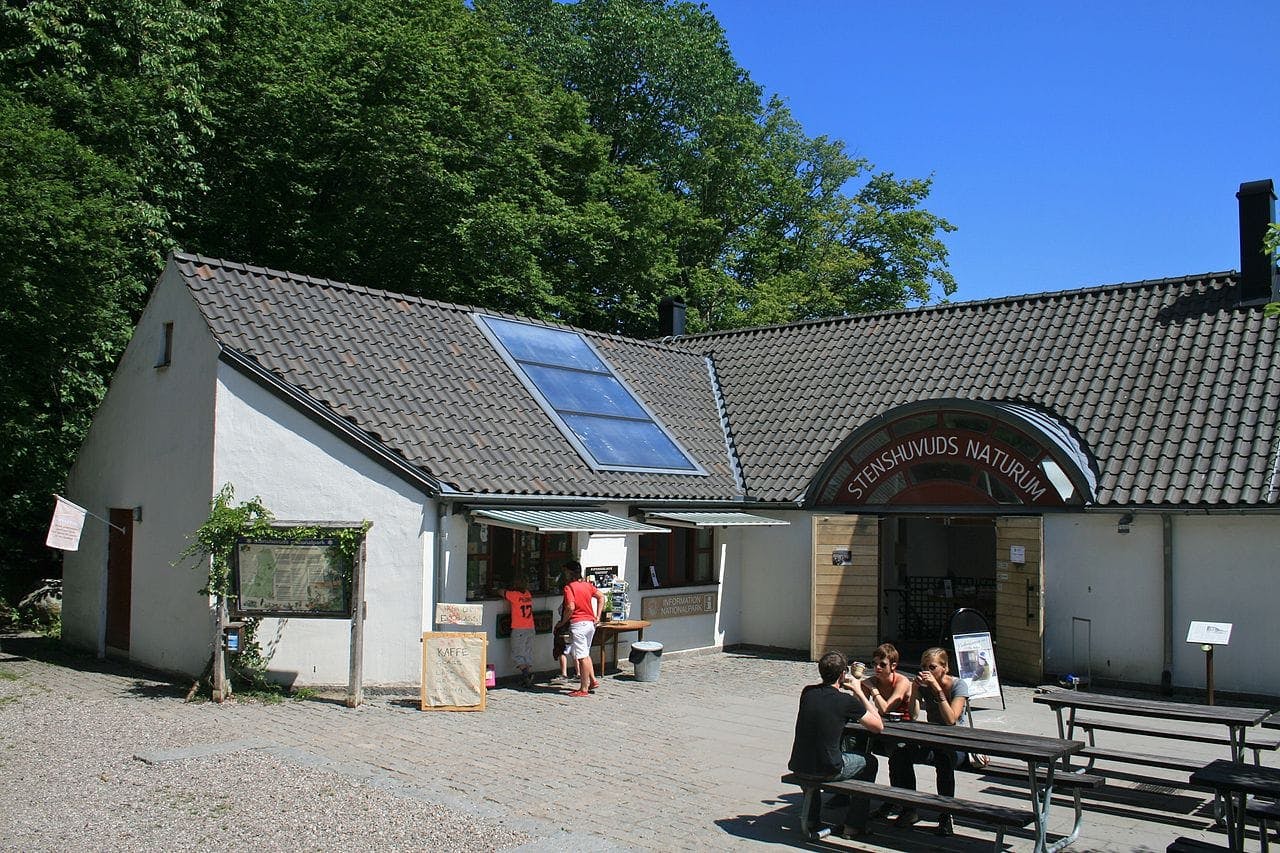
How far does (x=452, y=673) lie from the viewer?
13078 mm

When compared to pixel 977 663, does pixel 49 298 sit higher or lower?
higher

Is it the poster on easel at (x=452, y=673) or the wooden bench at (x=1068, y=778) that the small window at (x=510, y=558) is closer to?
the poster on easel at (x=452, y=673)

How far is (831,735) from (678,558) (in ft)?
34.8

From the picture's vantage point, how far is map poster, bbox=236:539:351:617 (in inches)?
515

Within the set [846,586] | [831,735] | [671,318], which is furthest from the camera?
[671,318]

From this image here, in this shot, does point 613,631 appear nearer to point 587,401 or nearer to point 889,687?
point 587,401

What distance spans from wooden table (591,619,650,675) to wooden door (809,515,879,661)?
3297 millimetres

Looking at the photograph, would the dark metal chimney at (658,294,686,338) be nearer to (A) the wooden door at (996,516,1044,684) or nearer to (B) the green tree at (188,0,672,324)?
(B) the green tree at (188,0,672,324)

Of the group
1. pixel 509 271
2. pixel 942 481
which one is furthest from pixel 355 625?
pixel 509 271

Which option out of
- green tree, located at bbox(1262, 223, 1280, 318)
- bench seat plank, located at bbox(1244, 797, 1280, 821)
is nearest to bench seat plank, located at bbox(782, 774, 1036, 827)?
bench seat plank, located at bbox(1244, 797, 1280, 821)

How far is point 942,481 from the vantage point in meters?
17.6

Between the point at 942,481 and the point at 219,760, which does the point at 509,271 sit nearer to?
the point at 942,481

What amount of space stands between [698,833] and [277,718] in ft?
18.9

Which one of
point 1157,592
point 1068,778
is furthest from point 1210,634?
point 1068,778
